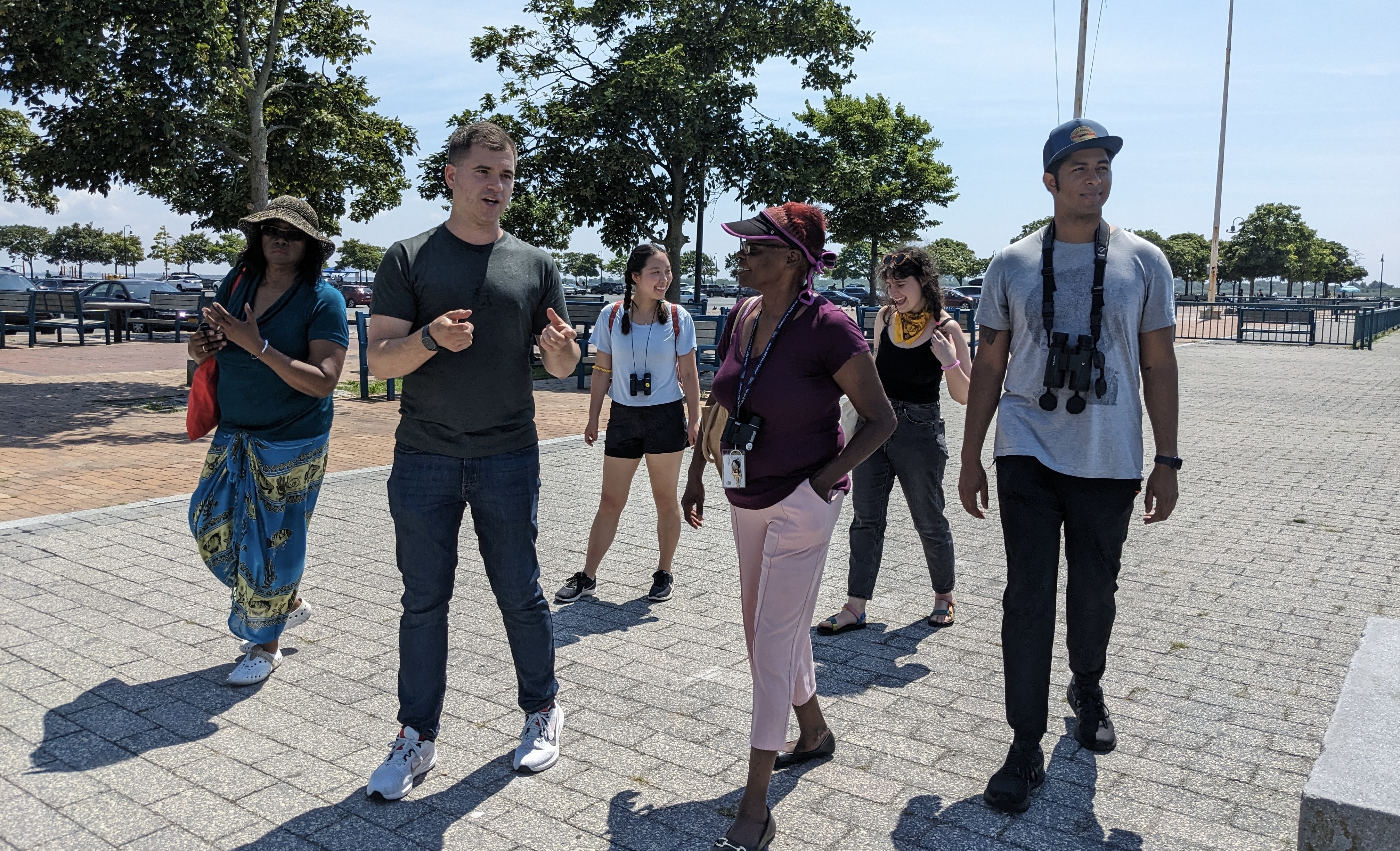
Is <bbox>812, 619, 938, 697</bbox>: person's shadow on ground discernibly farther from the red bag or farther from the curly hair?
the red bag

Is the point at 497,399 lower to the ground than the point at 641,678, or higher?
higher

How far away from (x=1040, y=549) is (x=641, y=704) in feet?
5.34

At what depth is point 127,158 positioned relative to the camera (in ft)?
40.1

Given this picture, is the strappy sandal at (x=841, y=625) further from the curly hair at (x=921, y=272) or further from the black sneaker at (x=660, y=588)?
the curly hair at (x=921, y=272)

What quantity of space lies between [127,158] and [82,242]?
3582 inches

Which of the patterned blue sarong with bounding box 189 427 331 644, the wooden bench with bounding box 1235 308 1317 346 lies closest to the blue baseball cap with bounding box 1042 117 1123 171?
the patterned blue sarong with bounding box 189 427 331 644

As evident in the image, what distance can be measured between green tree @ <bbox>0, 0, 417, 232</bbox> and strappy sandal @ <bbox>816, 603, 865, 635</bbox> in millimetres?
9914

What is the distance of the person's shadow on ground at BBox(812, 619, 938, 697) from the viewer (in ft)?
14.1

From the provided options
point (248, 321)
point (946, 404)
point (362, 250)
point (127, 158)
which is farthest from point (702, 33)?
point (362, 250)

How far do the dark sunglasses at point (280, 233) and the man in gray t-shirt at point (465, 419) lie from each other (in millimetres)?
1006

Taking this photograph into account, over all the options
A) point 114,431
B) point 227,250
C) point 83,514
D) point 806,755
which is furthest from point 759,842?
point 227,250

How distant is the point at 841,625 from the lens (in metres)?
4.92

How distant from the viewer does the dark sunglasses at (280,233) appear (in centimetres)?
412

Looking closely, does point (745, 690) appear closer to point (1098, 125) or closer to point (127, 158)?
point (1098, 125)
